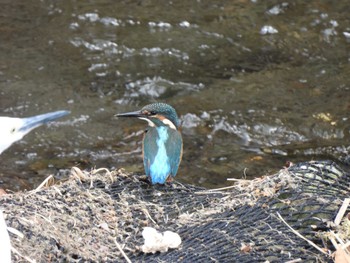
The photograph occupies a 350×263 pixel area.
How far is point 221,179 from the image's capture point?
6.40 m

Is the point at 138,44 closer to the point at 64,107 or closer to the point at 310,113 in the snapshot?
the point at 64,107

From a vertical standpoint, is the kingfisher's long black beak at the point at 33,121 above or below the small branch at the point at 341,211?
above

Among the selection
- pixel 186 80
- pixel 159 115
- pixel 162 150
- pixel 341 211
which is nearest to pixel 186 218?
pixel 341 211

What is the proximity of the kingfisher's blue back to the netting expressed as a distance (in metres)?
0.28

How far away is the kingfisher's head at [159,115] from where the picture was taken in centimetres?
486

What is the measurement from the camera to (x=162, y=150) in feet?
15.8

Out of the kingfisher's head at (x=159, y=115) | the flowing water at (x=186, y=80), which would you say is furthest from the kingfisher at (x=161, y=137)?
the flowing water at (x=186, y=80)

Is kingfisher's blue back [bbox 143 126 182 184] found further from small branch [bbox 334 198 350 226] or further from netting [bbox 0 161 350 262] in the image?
small branch [bbox 334 198 350 226]

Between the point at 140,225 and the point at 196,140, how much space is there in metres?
3.18

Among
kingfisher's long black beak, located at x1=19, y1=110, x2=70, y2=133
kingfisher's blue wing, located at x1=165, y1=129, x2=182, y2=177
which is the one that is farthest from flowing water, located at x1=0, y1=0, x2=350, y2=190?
kingfisher's long black beak, located at x1=19, y1=110, x2=70, y2=133

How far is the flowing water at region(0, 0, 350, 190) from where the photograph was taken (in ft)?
22.3

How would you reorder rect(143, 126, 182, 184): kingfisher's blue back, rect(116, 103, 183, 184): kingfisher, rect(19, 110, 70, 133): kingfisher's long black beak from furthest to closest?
rect(116, 103, 183, 184): kingfisher < rect(143, 126, 182, 184): kingfisher's blue back < rect(19, 110, 70, 133): kingfisher's long black beak

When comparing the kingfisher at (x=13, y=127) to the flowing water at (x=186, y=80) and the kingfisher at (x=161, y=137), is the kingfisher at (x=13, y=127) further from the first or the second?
the flowing water at (x=186, y=80)

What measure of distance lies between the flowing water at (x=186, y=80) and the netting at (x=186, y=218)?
221cm
